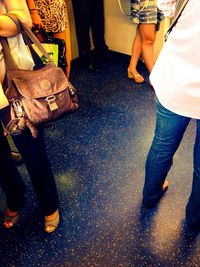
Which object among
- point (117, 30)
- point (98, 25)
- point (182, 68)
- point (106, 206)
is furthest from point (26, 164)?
point (117, 30)

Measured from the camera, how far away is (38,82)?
92 cm

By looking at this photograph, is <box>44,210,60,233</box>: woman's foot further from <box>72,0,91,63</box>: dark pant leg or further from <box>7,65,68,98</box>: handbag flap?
<box>72,0,91,63</box>: dark pant leg

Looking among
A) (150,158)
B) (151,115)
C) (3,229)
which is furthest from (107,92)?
(3,229)

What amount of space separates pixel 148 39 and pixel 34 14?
1.01 metres

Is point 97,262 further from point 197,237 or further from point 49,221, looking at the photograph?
point 197,237

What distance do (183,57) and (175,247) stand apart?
838 mm

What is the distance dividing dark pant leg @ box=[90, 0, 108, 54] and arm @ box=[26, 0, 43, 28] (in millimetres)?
958

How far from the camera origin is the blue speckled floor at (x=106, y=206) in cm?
120

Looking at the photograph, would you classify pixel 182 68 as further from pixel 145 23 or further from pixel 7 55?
pixel 145 23

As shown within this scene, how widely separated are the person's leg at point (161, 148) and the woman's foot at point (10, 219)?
642mm

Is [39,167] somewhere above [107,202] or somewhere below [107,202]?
above

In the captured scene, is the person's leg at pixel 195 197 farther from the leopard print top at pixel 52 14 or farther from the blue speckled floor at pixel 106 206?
the leopard print top at pixel 52 14

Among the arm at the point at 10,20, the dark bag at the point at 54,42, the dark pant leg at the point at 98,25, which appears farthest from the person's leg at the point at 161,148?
the dark pant leg at the point at 98,25

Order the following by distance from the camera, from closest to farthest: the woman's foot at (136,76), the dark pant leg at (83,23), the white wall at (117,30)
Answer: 1. the dark pant leg at (83,23)
2. the woman's foot at (136,76)
3. the white wall at (117,30)
